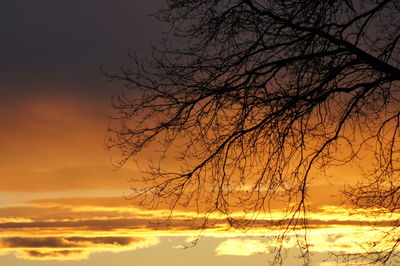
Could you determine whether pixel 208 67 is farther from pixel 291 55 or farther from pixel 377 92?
pixel 377 92

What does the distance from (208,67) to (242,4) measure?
3.14ft

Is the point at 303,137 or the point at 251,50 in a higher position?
the point at 251,50

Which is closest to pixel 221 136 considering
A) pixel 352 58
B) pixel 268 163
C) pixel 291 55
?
pixel 268 163

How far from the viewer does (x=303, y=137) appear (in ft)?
30.3

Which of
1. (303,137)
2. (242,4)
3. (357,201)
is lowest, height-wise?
(357,201)

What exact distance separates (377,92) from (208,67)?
2.31 metres

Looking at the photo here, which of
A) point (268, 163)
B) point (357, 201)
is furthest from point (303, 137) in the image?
point (357, 201)

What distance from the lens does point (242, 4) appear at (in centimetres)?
929

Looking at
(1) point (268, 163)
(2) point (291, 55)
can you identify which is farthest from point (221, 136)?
(2) point (291, 55)

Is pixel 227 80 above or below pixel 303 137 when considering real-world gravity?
above

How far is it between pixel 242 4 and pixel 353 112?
6.86ft

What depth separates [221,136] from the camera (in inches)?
365

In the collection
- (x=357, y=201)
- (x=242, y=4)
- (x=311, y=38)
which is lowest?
(x=357, y=201)

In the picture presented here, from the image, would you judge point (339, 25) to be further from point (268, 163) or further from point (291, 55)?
point (268, 163)
